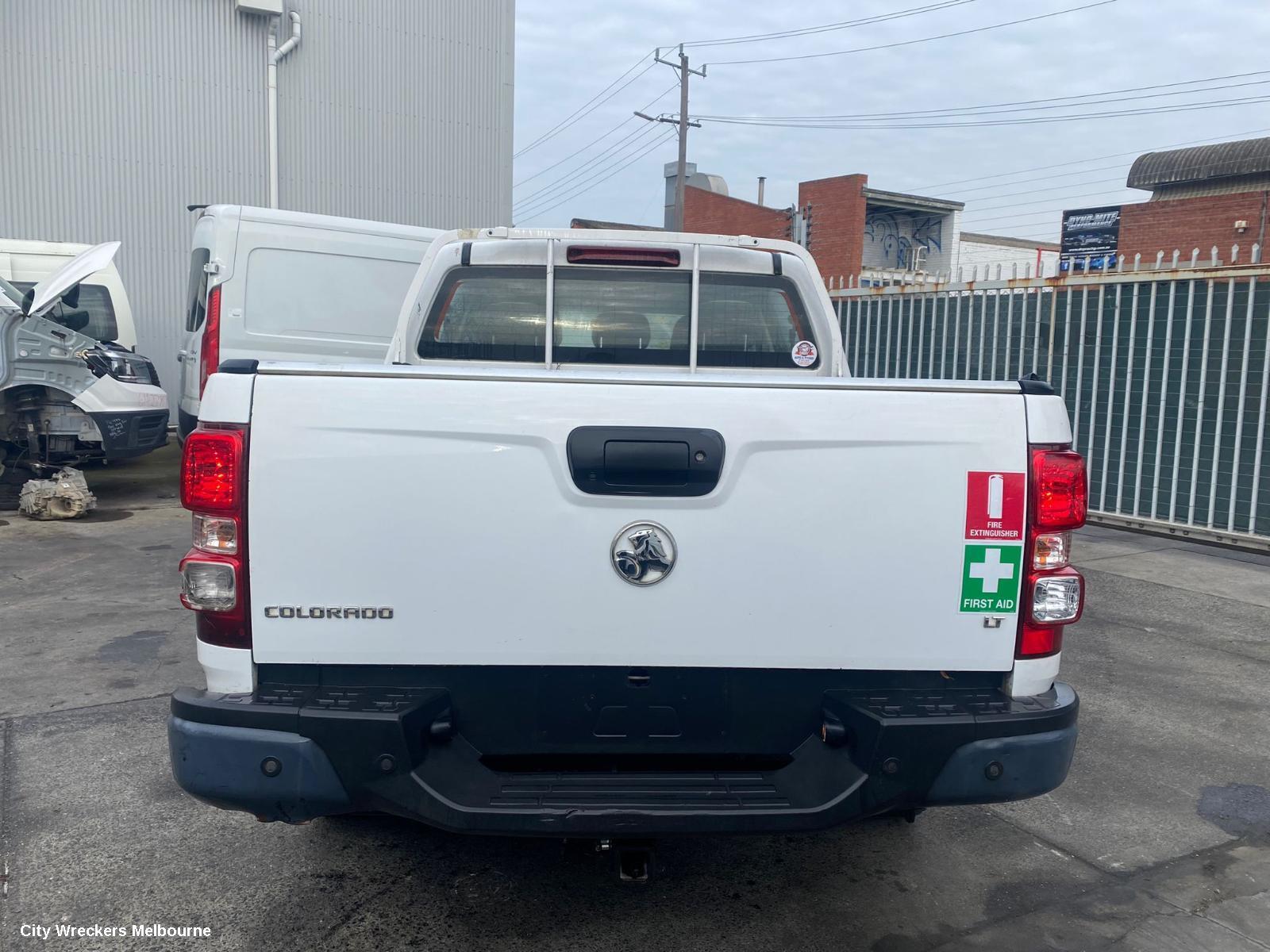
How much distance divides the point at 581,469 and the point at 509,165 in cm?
1680

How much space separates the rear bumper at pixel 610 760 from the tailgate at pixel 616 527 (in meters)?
0.14

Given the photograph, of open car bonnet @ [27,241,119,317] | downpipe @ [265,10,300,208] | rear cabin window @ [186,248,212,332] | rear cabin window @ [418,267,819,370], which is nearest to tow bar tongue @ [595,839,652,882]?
rear cabin window @ [418,267,819,370]

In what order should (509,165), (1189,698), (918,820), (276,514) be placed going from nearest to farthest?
(276,514) → (918,820) → (1189,698) → (509,165)

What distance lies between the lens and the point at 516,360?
409cm

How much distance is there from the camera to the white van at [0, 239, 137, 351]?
1161 cm

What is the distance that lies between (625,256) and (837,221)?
30.3m

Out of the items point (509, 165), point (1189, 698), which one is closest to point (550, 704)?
point (1189, 698)

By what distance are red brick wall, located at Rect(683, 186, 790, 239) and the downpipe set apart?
19874 mm

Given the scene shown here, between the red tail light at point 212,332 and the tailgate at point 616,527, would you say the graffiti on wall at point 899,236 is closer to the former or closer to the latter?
the red tail light at point 212,332

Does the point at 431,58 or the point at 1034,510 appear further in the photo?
the point at 431,58

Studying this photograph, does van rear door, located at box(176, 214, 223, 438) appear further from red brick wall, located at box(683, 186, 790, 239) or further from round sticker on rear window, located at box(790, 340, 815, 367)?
red brick wall, located at box(683, 186, 790, 239)

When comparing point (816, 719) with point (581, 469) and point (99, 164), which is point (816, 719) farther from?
point (99, 164)

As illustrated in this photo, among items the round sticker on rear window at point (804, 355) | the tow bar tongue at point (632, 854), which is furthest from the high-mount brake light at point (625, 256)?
the tow bar tongue at point (632, 854)

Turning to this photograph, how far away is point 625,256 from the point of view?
4.12 m
